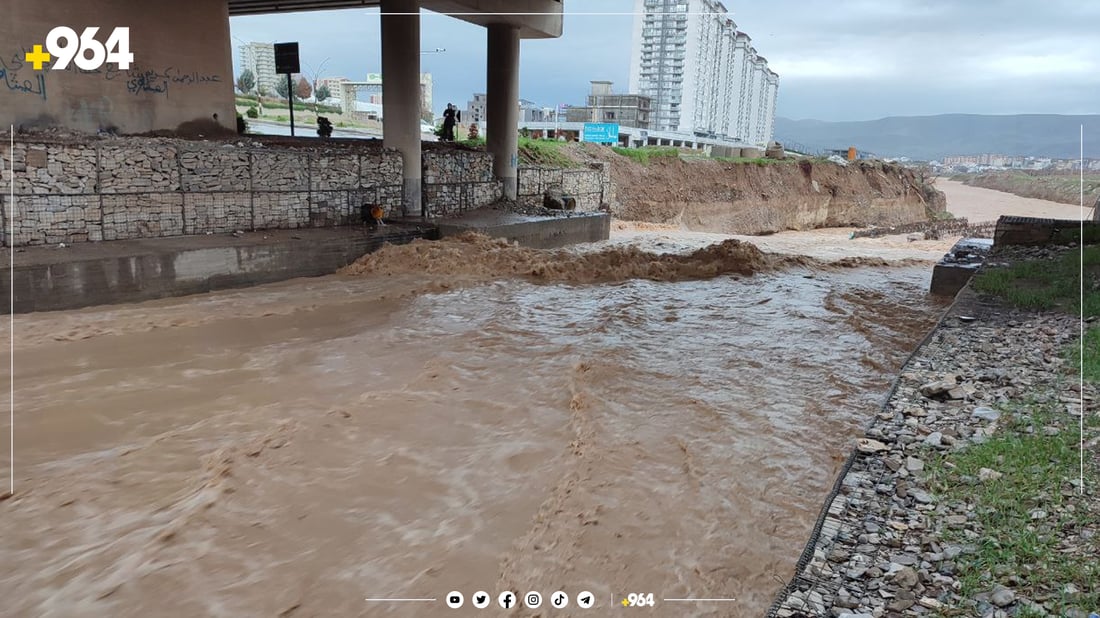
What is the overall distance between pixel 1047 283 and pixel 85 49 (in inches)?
771

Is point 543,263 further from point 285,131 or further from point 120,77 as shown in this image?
point 285,131

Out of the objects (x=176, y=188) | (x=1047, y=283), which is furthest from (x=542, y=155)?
(x=1047, y=283)

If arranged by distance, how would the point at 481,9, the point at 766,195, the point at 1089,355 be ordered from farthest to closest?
the point at 766,195
the point at 481,9
the point at 1089,355

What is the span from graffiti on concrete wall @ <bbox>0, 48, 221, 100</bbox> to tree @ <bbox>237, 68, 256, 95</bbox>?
6608 centimetres

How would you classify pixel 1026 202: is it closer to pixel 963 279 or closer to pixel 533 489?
pixel 963 279

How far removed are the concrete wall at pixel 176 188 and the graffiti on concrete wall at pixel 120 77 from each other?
7.26 ft

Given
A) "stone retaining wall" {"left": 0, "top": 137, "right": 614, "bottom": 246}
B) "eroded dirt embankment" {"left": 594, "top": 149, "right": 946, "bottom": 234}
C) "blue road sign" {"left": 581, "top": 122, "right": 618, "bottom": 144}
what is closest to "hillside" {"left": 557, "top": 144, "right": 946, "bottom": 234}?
"eroded dirt embankment" {"left": 594, "top": 149, "right": 946, "bottom": 234}

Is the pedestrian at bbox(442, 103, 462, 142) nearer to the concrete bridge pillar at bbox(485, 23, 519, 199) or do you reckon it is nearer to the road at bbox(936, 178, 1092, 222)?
the concrete bridge pillar at bbox(485, 23, 519, 199)

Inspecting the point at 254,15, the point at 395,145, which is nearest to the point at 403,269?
the point at 395,145

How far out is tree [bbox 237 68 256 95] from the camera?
251 ft

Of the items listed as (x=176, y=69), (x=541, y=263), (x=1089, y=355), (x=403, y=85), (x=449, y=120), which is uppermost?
(x=176, y=69)

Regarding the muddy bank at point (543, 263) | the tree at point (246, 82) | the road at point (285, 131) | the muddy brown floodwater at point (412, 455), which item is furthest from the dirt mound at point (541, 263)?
the tree at point (246, 82)

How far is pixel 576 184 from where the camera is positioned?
27.1m

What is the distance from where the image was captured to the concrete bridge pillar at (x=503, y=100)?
2169cm
